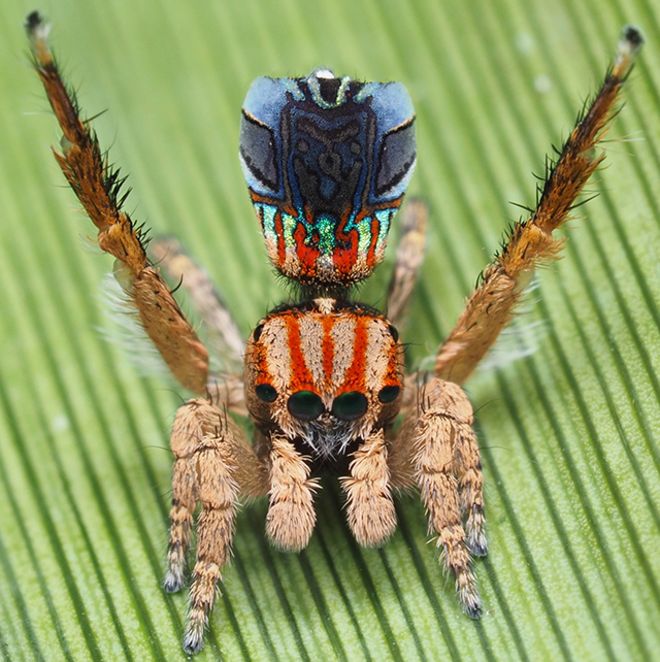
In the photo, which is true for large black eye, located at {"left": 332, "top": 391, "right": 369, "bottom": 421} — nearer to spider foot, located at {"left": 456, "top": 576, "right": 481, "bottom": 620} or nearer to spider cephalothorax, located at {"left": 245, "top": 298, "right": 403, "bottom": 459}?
spider cephalothorax, located at {"left": 245, "top": 298, "right": 403, "bottom": 459}

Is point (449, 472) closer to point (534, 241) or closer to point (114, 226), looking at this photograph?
point (534, 241)

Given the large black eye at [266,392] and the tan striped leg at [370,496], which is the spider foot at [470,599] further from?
the large black eye at [266,392]

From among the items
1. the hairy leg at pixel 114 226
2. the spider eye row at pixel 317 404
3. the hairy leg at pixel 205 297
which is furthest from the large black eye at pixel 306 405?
the hairy leg at pixel 205 297

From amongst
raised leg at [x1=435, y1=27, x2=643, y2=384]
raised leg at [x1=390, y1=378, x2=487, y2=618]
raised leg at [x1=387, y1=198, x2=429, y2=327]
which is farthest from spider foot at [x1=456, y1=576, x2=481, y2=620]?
raised leg at [x1=387, y1=198, x2=429, y2=327]

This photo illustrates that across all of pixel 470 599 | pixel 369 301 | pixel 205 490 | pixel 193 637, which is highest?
pixel 369 301

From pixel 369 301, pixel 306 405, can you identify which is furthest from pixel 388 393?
pixel 369 301

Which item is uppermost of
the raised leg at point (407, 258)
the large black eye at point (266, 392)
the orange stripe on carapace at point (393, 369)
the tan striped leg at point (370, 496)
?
the raised leg at point (407, 258)
